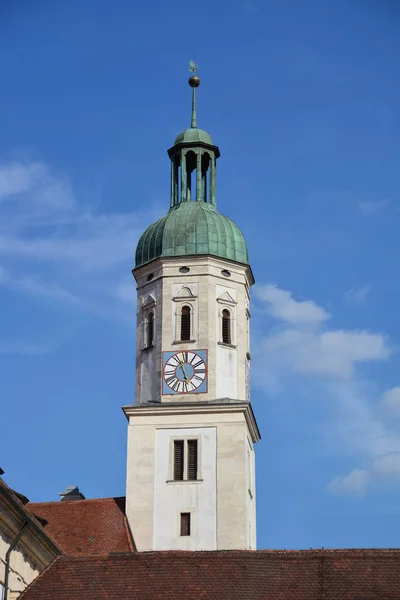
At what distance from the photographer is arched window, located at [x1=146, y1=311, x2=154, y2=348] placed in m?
54.8

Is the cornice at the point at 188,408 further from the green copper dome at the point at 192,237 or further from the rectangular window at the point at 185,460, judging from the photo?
the green copper dome at the point at 192,237

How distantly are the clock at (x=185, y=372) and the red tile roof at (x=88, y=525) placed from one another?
17.0ft

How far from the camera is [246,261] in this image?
187ft

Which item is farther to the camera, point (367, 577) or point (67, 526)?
point (67, 526)

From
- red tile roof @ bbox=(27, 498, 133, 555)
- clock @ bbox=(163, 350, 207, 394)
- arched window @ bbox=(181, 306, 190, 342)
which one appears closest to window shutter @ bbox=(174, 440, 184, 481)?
clock @ bbox=(163, 350, 207, 394)

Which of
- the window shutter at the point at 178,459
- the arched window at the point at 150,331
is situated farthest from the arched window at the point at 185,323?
the window shutter at the point at 178,459

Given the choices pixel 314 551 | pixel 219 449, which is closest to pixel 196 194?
pixel 219 449

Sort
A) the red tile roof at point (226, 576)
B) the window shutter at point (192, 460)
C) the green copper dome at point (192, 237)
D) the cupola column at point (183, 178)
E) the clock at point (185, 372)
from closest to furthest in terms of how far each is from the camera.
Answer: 1. the red tile roof at point (226, 576)
2. the window shutter at point (192, 460)
3. the clock at point (185, 372)
4. the green copper dome at point (192, 237)
5. the cupola column at point (183, 178)

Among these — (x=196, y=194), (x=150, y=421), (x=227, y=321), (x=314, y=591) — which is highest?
(x=196, y=194)

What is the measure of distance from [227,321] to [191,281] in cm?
234

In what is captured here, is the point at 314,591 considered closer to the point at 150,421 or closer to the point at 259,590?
the point at 259,590

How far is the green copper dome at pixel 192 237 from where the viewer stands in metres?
56.0

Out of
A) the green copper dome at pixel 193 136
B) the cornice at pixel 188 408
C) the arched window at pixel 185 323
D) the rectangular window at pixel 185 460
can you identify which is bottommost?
the rectangular window at pixel 185 460

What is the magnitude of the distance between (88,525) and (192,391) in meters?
6.97
